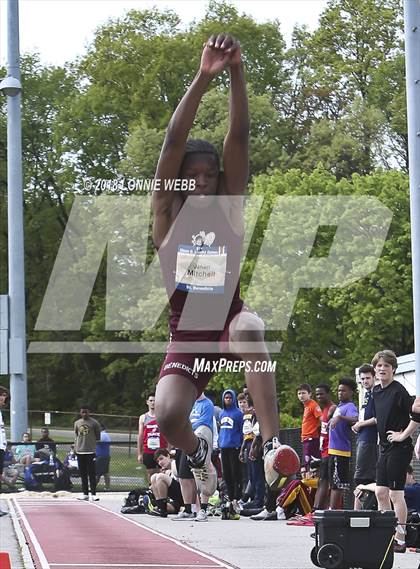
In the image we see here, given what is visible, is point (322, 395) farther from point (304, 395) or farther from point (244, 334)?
point (244, 334)

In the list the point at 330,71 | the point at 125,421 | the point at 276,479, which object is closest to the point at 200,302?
the point at 276,479

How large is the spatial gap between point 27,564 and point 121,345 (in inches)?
1308

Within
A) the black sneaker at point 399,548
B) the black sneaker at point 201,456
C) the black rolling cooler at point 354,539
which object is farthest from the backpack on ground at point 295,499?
the black sneaker at point 201,456

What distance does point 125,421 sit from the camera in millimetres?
38500

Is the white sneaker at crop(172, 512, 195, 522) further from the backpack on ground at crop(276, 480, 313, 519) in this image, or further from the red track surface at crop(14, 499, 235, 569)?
the backpack on ground at crop(276, 480, 313, 519)

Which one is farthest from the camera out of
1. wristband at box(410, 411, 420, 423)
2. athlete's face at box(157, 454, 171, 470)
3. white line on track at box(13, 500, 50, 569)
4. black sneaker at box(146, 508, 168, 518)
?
athlete's face at box(157, 454, 171, 470)

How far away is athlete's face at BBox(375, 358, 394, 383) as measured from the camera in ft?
35.9

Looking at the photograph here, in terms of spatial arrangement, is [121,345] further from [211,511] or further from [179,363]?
[179,363]

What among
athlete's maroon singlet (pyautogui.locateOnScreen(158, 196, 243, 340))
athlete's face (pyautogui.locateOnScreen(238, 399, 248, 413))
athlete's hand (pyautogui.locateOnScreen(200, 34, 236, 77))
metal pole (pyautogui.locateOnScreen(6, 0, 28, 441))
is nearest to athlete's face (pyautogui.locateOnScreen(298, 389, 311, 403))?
athlete's face (pyautogui.locateOnScreen(238, 399, 248, 413))

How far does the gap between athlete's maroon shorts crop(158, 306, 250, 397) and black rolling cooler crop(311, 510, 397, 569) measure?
3.19m

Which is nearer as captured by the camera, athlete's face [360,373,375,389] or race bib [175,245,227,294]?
race bib [175,245,227,294]

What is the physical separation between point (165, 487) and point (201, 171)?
408 inches

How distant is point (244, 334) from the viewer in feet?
19.6

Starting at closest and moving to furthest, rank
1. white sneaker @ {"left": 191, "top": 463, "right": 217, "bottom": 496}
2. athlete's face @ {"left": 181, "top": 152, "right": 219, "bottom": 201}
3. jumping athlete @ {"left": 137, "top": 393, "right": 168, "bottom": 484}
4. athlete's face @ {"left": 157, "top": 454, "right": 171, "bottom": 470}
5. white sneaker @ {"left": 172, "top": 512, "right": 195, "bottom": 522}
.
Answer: athlete's face @ {"left": 181, "top": 152, "right": 219, "bottom": 201} < white sneaker @ {"left": 191, "top": 463, "right": 217, "bottom": 496} < white sneaker @ {"left": 172, "top": 512, "right": 195, "bottom": 522} < athlete's face @ {"left": 157, "top": 454, "right": 171, "bottom": 470} < jumping athlete @ {"left": 137, "top": 393, "right": 168, "bottom": 484}
